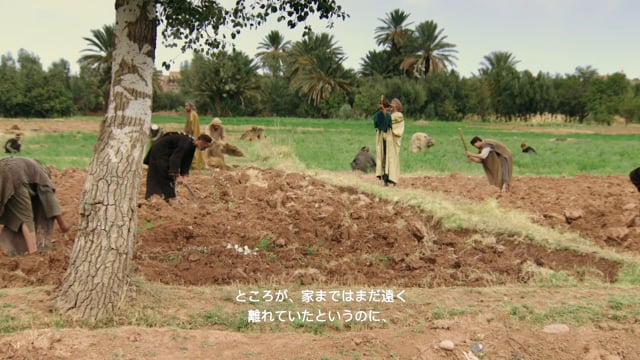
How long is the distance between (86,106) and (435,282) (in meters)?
50.8

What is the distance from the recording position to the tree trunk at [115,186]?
171 inches

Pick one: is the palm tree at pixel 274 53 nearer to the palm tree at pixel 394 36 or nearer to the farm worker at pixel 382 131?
the palm tree at pixel 394 36

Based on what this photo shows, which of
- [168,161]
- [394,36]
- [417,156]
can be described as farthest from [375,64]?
[168,161]

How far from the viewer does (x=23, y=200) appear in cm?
586

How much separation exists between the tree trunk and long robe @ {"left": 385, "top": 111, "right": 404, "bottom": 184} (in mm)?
6737

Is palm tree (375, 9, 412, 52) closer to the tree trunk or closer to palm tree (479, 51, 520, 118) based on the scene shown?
palm tree (479, 51, 520, 118)

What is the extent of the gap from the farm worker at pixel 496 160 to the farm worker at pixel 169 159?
4.44m

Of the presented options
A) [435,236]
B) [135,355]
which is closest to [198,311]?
[135,355]

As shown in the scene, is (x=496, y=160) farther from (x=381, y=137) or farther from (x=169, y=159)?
(x=169, y=159)

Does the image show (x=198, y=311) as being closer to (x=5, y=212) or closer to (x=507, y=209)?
(x=5, y=212)

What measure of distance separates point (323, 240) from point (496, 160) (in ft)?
14.5

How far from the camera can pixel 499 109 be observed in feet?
153

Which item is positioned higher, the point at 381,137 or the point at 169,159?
the point at 381,137

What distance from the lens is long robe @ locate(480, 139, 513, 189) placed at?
34.3 feet
